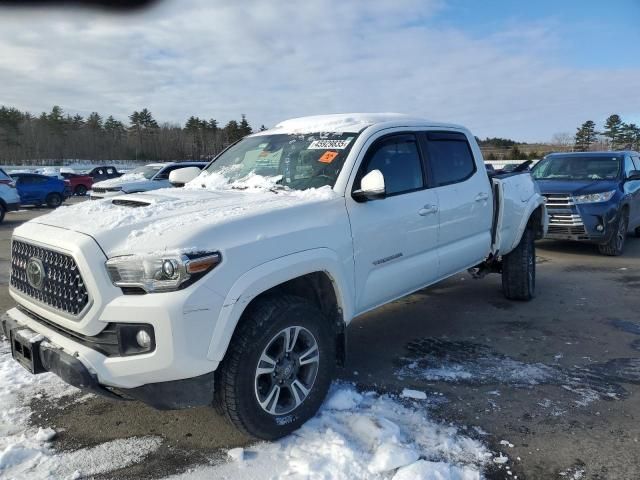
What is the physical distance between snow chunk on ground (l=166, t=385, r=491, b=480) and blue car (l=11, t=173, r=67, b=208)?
20386 millimetres

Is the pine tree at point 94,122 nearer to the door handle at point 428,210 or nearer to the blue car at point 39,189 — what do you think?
the blue car at point 39,189

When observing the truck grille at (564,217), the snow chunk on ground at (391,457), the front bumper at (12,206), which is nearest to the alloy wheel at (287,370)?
the snow chunk on ground at (391,457)

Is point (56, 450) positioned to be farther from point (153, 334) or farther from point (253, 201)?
point (253, 201)

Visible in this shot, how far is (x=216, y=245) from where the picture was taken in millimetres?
2703

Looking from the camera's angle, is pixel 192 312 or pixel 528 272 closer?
pixel 192 312

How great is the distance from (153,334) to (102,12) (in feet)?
10.8

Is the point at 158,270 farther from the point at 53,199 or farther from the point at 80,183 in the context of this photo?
the point at 80,183

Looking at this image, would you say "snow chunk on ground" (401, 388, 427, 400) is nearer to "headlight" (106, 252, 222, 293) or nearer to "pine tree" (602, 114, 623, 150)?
"headlight" (106, 252, 222, 293)

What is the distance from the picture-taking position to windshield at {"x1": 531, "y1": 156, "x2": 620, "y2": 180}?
10125mm

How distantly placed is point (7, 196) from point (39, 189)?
5.56m

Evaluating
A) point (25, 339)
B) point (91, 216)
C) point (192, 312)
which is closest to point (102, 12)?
point (91, 216)

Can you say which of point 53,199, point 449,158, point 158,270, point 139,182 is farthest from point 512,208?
point 53,199

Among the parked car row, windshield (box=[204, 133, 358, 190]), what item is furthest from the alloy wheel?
the parked car row

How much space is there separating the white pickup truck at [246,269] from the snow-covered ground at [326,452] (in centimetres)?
17
